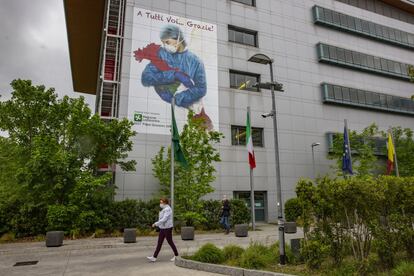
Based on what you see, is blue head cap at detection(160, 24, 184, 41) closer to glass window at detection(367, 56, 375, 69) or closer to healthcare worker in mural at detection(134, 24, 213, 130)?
healthcare worker in mural at detection(134, 24, 213, 130)

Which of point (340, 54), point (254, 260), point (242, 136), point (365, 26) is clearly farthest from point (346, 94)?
point (254, 260)

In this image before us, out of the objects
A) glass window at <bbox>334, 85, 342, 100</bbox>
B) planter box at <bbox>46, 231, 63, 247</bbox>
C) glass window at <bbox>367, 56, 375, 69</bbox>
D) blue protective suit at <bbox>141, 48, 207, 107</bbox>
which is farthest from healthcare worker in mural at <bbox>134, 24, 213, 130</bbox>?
glass window at <bbox>367, 56, 375, 69</bbox>

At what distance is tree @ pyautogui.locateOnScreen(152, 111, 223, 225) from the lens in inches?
788

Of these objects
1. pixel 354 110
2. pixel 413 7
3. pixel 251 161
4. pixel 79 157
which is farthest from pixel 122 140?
pixel 413 7

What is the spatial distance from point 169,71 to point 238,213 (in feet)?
36.5

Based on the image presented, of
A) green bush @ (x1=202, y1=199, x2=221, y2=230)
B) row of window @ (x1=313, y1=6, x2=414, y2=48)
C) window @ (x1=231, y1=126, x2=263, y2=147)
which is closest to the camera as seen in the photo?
green bush @ (x1=202, y1=199, x2=221, y2=230)

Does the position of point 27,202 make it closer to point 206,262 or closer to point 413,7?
point 206,262

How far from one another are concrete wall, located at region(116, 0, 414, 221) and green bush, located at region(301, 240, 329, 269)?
15294 millimetres

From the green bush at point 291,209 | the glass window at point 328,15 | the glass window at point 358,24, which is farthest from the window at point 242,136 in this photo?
the glass window at point 358,24

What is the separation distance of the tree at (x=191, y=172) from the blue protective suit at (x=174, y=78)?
326 centimetres

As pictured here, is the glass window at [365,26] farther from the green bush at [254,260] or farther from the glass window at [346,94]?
the green bush at [254,260]

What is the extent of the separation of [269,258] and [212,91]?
1862 centimetres

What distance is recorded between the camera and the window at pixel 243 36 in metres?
29.1

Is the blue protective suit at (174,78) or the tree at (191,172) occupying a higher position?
the blue protective suit at (174,78)
